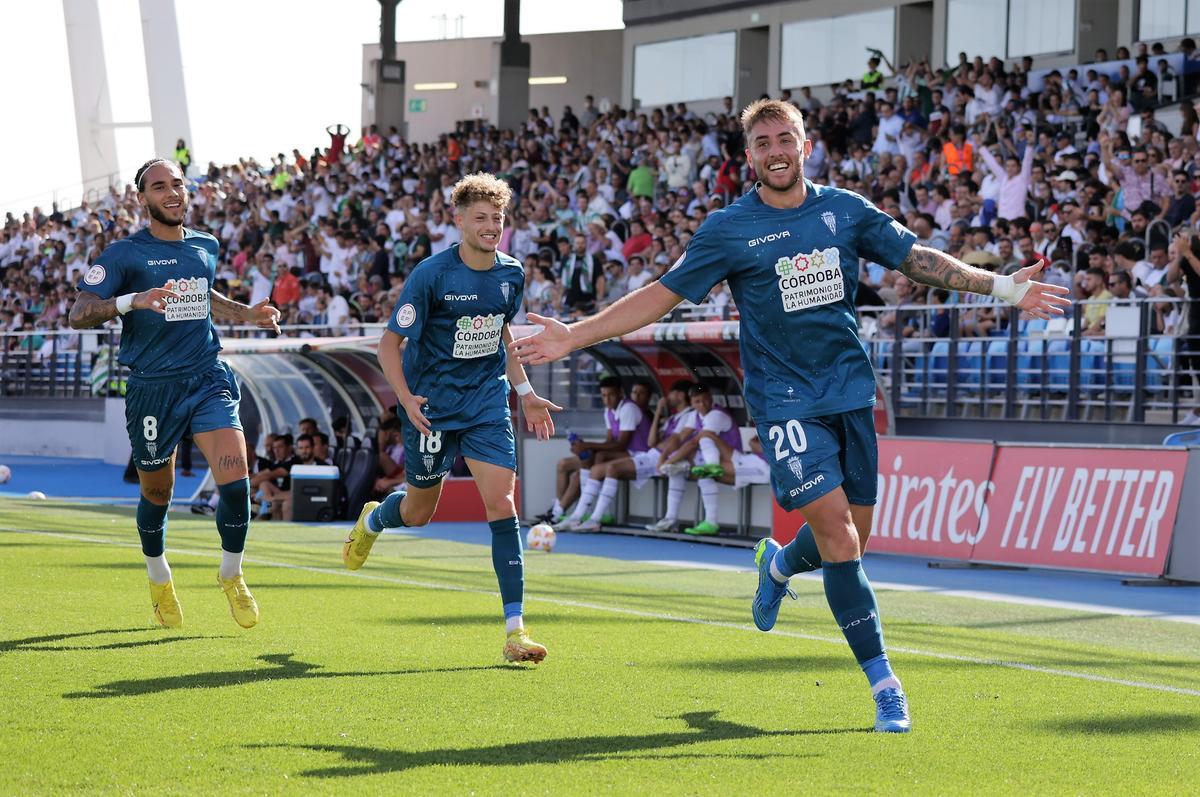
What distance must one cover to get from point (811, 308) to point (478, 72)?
47803 mm

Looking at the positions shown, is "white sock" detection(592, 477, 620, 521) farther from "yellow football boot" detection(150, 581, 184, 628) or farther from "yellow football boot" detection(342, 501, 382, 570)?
"yellow football boot" detection(150, 581, 184, 628)

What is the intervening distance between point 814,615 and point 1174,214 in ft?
29.1

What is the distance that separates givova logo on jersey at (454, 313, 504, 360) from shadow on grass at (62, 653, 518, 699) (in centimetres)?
166

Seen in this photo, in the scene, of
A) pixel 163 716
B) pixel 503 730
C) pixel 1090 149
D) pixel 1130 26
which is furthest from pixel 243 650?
pixel 1130 26

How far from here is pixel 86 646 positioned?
317 inches

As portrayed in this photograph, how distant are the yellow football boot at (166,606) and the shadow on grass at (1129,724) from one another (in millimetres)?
4544

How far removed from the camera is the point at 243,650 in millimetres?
8078

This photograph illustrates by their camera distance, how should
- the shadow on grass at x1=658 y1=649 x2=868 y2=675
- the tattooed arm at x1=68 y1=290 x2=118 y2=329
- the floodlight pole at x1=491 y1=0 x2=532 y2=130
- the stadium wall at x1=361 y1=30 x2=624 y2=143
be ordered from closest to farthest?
the shadow on grass at x1=658 y1=649 x2=868 y2=675
the tattooed arm at x1=68 y1=290 x2=118 y2=329
the floodlight pole at x1=491 y1=0 x2=532 y2=130
the stadium wall at x1=361 y1=30 x2=624 y2=143

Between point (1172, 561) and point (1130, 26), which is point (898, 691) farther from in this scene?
point (1130, 26)

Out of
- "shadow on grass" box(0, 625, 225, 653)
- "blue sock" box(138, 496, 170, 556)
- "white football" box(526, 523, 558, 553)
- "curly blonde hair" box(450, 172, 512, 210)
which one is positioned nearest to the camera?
"shadow on grass" box(0, 625, 225, 653)

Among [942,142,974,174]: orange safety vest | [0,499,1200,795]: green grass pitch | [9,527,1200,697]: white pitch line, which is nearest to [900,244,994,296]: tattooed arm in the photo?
[0,499,1200,795]: green grass pitch

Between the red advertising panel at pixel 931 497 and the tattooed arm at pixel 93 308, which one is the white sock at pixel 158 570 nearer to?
the tattooed arm at pixel 93 308

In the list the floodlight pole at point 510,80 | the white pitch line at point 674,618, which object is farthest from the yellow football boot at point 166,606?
the floodlight pole at point 510,80

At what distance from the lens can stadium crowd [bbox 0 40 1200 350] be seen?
18.1 metres
